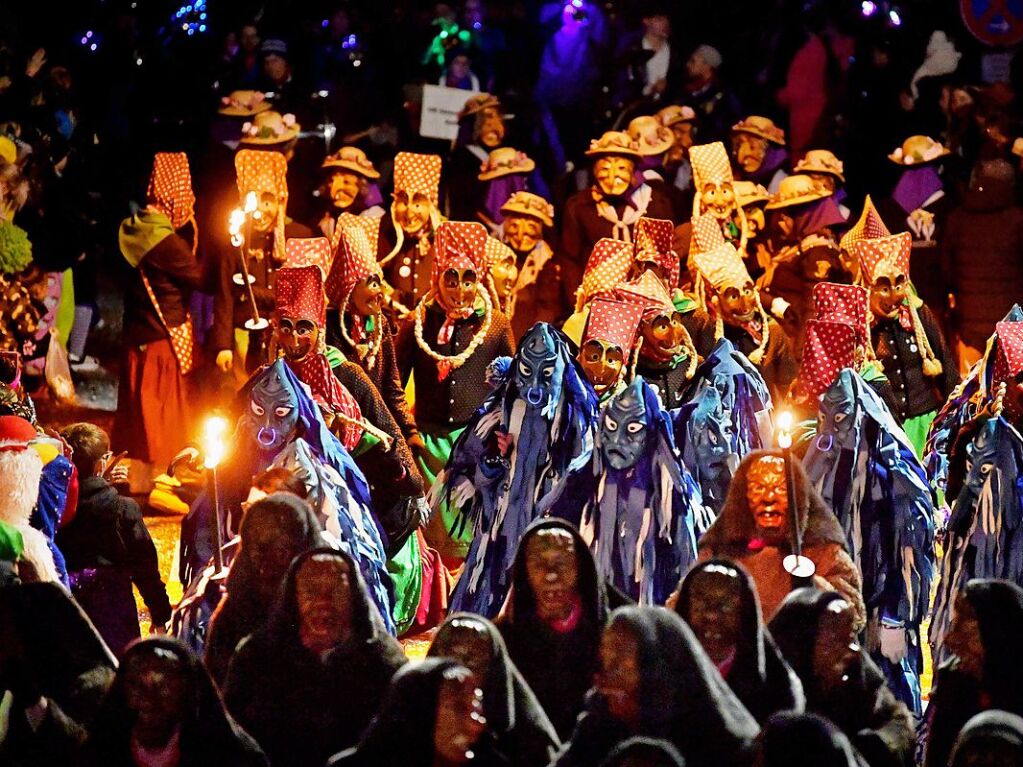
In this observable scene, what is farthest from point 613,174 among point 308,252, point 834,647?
point 834,647

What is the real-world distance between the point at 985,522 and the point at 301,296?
352 cm

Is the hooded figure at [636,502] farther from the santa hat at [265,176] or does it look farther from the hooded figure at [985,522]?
the santa hat at [265,176]

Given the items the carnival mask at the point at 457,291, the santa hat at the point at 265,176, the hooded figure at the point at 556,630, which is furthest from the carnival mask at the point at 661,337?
the hooded figure at the point at 556,630

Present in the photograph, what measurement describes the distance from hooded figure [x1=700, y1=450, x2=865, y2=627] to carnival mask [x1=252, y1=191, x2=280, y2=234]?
20.0ft

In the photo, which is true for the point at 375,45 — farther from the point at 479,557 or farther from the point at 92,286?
the point at 479,557

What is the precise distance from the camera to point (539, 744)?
20.7 ft

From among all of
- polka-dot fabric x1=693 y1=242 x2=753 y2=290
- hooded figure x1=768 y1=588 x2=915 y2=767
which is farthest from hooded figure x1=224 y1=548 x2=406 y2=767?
polka-dot fabric x1=693 y1=242 x2=753 y2=290

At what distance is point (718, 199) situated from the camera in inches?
575

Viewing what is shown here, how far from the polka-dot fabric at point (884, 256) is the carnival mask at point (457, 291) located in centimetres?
217

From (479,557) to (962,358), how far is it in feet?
18.9

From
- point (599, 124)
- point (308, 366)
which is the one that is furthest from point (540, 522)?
point (599, 124)

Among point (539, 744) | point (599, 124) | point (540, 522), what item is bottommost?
point (539, 744)

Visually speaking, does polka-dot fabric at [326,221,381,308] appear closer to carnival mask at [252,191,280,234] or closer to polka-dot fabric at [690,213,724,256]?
carnival mask at [252,191,280,234]

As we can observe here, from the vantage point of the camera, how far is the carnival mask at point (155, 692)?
5992mm
